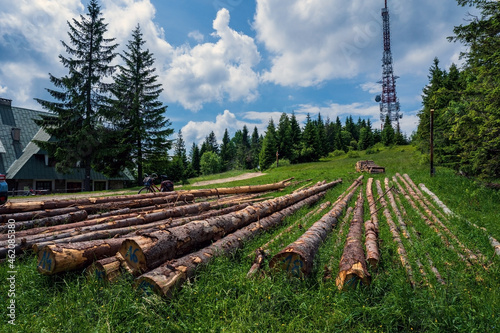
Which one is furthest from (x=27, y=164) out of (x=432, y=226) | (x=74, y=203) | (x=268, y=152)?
(x=268, y=152)

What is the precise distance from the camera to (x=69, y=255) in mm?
3885

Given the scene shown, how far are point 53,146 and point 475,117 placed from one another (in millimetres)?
31893

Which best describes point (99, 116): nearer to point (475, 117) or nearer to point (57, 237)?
point (57, 237)

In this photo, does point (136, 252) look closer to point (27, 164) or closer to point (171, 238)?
point (171, 238)

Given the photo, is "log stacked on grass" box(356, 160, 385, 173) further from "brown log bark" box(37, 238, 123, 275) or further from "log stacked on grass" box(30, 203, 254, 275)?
"brown log bark" box(37, 238, 123, 275)

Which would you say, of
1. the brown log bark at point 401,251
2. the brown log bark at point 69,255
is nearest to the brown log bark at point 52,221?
the brown log bark at point 69,255

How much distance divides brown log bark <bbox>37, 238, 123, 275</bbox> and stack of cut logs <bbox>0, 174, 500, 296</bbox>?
1 cm

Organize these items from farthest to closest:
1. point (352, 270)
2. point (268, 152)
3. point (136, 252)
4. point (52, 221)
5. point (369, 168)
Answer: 1. point (268, 152)
2. point (369, 168)
3. point (52, 221)
4. point (136, 252)
5. point (352, 270)

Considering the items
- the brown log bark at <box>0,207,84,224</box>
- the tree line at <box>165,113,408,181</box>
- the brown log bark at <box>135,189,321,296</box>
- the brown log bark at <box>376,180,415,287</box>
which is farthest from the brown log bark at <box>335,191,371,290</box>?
the tree line at <box>165,113,408,181</box>

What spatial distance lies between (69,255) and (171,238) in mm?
1670

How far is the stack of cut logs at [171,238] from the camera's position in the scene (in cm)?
370

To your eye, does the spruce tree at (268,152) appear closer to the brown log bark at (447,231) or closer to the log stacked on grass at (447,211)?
the log stacked on grass at (447,211)

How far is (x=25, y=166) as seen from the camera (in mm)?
25984

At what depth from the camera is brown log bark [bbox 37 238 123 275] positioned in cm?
373
